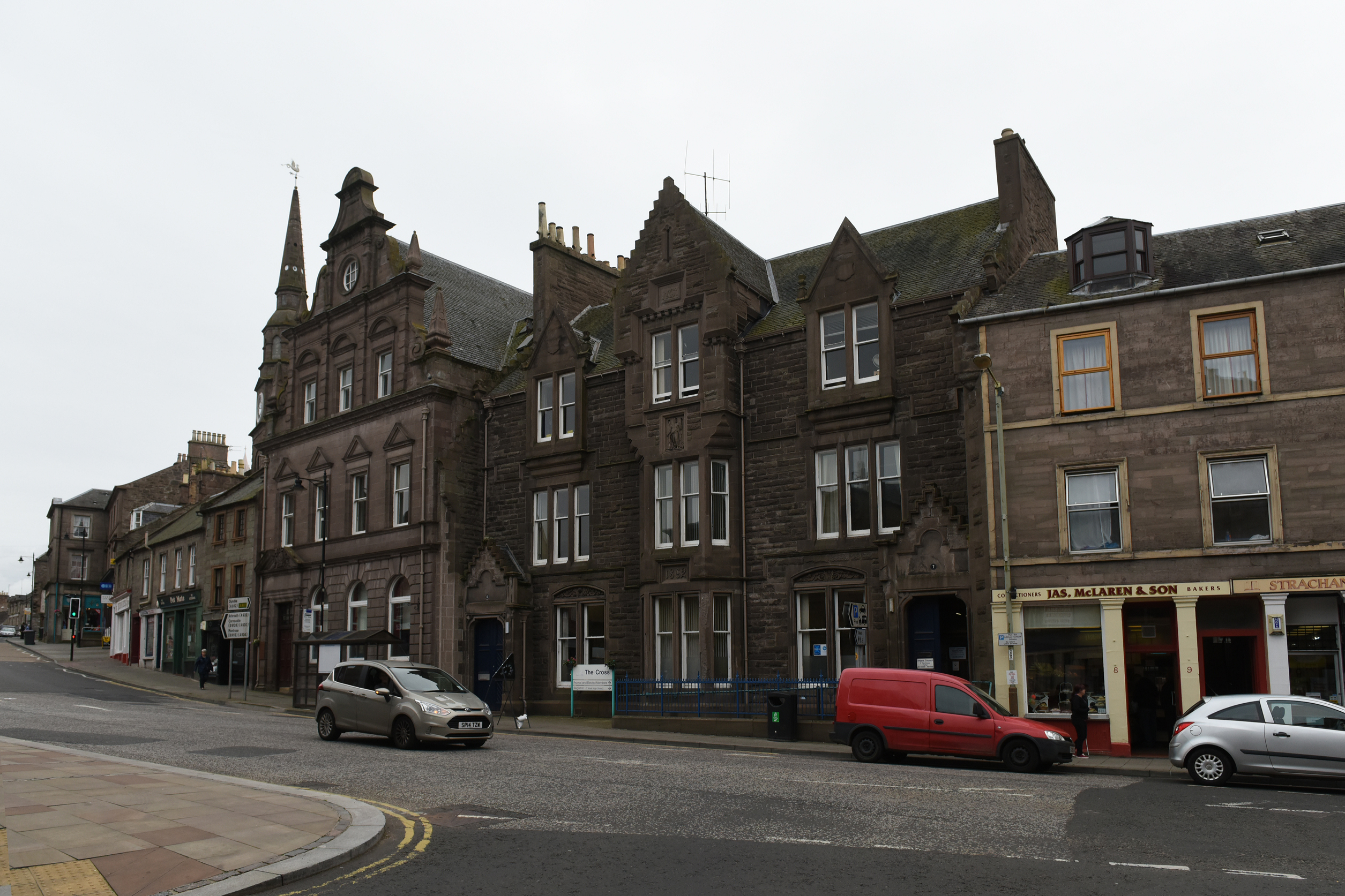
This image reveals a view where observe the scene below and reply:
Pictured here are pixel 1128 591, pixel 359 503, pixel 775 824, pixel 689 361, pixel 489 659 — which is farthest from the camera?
pixel 359 503

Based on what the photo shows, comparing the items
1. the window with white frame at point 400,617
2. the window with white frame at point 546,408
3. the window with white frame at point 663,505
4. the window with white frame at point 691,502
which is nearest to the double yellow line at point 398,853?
the window with white frame at point 691,502

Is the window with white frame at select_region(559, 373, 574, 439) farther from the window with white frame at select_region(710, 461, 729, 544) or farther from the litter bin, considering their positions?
the litter bin

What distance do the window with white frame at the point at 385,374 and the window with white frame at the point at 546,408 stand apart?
23.4 ft

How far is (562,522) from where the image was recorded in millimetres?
33000

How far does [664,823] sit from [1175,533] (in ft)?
48.6

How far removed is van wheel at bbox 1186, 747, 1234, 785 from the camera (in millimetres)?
16688

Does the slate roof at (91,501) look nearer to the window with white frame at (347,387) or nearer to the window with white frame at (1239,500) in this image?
the window with white frame at (347,387)

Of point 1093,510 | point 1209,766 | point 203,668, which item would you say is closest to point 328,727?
point 1209,766

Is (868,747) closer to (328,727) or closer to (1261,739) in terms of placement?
(1261,739)

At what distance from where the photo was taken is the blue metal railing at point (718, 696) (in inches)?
942

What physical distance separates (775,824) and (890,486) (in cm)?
1565

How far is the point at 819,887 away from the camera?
8.75m

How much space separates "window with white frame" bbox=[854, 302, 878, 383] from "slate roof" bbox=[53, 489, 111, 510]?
83.6 m

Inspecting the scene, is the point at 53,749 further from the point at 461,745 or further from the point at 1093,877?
the point at 1093,877
